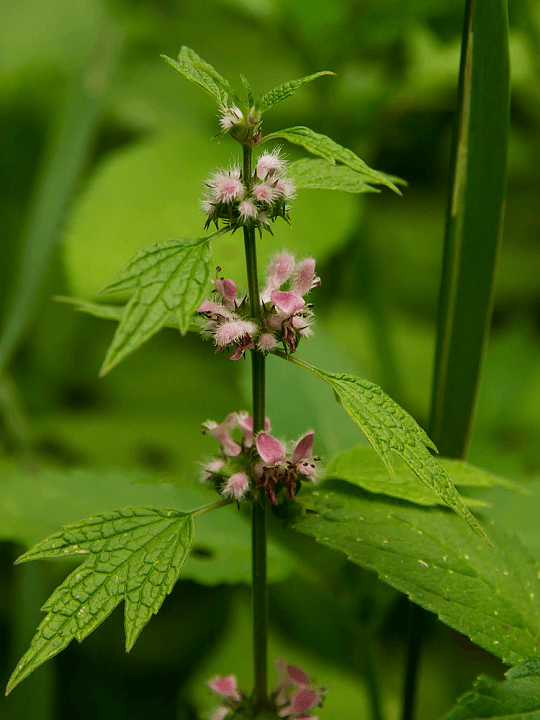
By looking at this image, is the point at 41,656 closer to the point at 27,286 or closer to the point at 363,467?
the point at 363,467

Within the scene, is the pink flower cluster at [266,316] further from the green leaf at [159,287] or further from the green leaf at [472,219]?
the green leaf at [472,219]

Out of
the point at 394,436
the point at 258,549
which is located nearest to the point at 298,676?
the point at 258,549

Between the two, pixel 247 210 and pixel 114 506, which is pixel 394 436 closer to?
pixel 247 210

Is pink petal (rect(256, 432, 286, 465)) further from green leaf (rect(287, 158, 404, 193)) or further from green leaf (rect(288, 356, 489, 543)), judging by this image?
green leaf (rect(287, 158, 404, 193))

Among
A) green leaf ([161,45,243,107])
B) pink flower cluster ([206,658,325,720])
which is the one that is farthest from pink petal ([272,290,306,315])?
pink flower cluster ([206,658,325,720])

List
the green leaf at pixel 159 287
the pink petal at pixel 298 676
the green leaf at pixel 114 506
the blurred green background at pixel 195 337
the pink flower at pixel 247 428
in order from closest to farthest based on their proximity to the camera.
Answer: the green leaf at pixel 159 287 → the pink flower at pixel 247 428 → the pink petal at pixel 298 676 → the green leaf at pixel 114 506 → the blurred green background at pixel 195 337

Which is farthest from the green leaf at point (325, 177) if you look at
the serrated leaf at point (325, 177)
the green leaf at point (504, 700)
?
the green leaf at point (504, 700)

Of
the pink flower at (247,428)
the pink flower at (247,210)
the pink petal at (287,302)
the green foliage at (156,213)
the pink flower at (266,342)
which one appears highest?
the green foliage at (156,213)
